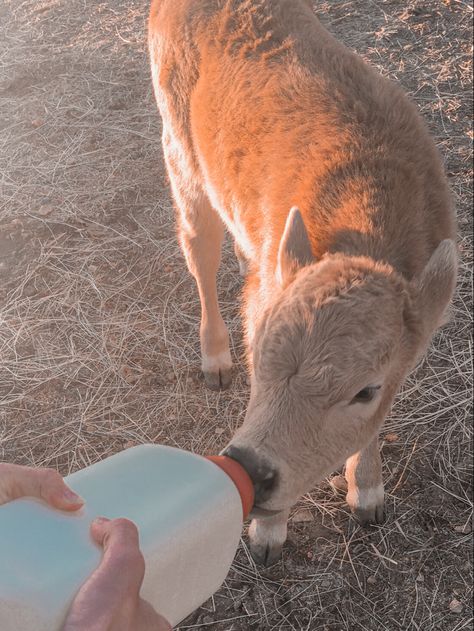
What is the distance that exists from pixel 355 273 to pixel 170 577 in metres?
1.35

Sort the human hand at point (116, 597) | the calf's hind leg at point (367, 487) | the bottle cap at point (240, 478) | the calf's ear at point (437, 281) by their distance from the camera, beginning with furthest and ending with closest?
1. the calf's hind leg at point (367, 487)
2. the calf's ear at point (437, 281)
3. the bottle cap at point (240, 478)
4. the human hand at point (116, 597)

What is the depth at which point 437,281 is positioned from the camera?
2.79 m

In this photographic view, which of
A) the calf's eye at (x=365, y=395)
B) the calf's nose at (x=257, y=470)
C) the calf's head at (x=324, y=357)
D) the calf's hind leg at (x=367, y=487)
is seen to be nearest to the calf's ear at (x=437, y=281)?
the calf's head at (x=324, y=357)

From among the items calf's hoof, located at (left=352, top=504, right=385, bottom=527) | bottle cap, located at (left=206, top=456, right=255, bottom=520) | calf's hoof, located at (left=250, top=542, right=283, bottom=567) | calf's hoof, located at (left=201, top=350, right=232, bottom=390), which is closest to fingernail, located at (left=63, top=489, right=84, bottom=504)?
bottle cap, located at (left=206, top=456, right=255, bottom=520)

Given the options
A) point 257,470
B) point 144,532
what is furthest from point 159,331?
point 144,532

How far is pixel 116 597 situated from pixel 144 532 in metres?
0.47

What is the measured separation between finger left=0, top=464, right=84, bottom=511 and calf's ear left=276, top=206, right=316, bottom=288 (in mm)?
1315

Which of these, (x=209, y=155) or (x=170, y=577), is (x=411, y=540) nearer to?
(x=170, y=577)

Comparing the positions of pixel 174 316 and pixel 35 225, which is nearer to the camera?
pixel 174 316

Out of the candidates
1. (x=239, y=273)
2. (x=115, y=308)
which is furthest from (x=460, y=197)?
(x=115, y=308)

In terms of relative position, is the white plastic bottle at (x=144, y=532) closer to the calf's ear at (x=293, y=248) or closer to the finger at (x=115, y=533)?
the finger at (x=115, y=533)

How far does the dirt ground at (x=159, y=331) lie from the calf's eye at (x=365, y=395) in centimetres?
157

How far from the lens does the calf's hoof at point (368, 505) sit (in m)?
3.92

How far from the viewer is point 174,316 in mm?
5320
